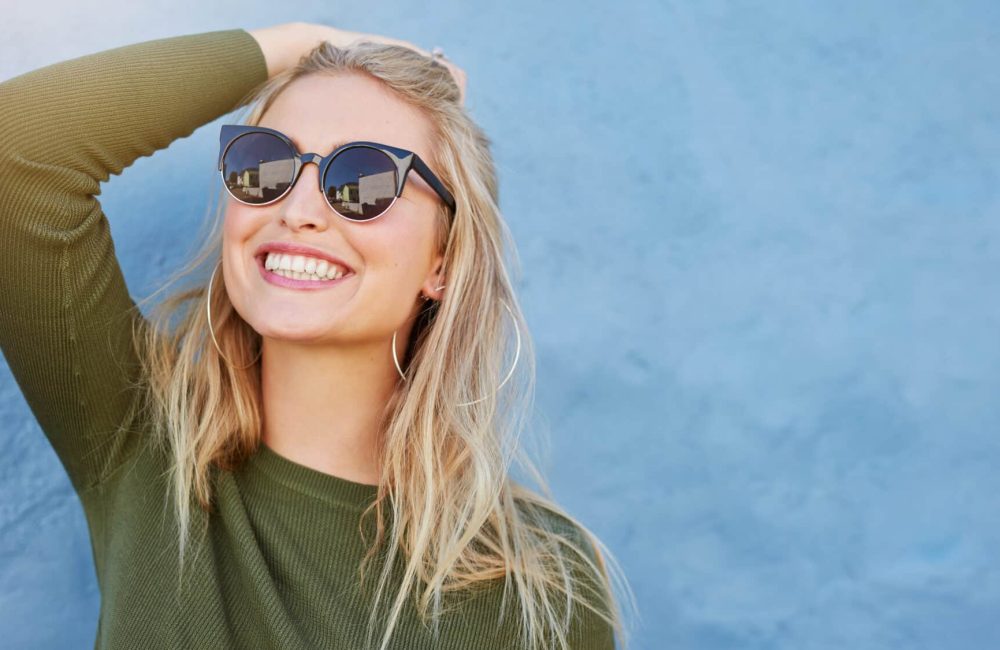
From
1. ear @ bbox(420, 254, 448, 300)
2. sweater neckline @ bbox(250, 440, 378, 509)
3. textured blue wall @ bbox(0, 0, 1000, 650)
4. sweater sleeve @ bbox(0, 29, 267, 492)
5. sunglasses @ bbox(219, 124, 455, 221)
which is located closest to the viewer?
sweater sleeve @ bbox(0, 29, 267, 492)

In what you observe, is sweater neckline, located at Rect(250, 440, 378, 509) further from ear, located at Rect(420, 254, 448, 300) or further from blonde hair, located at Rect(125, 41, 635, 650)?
ear, located at Rect(420, 254, 448, 300)

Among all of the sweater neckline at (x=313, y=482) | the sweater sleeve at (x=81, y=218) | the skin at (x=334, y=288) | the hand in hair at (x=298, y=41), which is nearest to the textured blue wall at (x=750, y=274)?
the hand in hair at (x=298, y=41)

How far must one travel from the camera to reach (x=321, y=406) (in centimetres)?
256

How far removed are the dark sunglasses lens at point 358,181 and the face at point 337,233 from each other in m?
0.03

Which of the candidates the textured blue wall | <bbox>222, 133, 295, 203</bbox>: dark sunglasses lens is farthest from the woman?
the textured blue wall

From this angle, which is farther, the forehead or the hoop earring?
the hoop earring

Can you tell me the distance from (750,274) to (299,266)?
4.19 ft

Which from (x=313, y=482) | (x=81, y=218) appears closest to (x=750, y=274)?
(x=313, y=482)

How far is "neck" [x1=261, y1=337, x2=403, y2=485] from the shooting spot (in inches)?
100

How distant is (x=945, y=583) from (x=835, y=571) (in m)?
0.28

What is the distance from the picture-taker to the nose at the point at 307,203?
2340 mm

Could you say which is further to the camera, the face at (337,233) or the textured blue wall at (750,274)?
the textured blue wall at (750,274)

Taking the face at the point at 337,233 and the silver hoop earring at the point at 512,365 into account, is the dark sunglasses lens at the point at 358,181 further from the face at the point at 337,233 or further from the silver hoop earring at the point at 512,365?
the silver hoop earring at the point at 512,365

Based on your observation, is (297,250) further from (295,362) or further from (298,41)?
(298,41)
